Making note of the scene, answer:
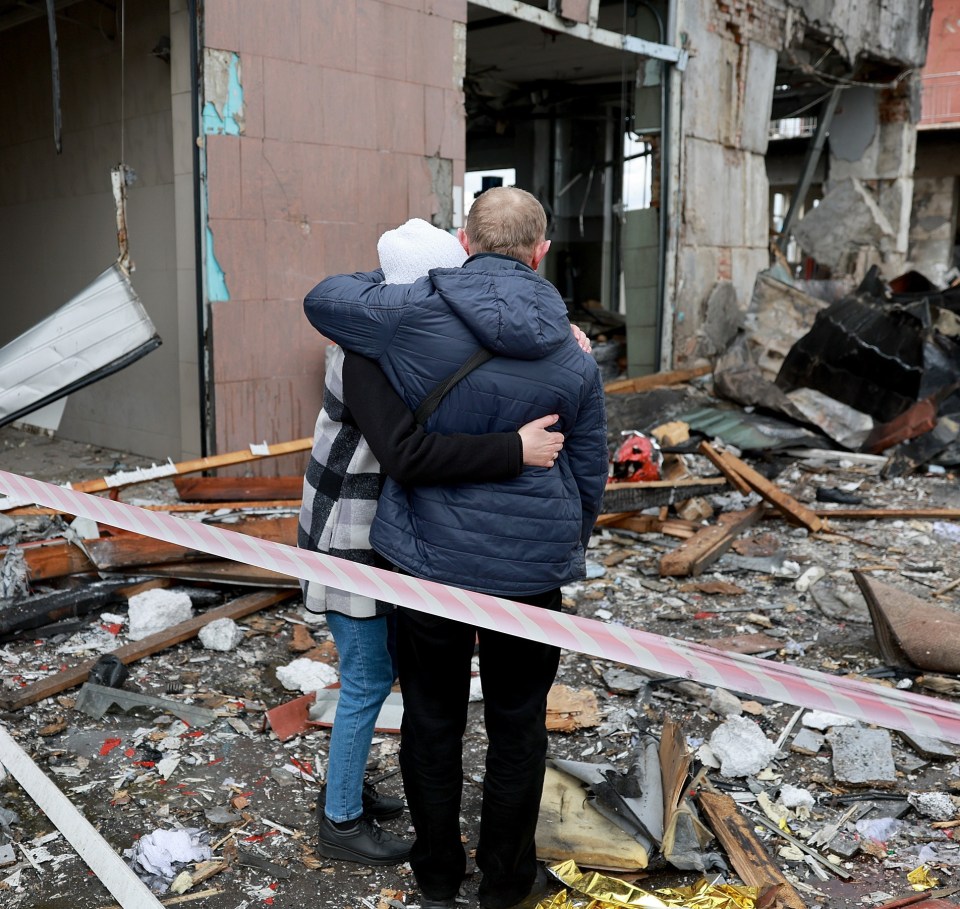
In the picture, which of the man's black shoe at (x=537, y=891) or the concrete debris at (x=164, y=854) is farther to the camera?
the concrete debris at (x=164, y=854)

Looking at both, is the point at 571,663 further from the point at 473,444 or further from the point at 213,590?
the point at 473,444

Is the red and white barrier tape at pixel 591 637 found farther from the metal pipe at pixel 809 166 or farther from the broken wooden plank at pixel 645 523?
the metal pipe at pixel 809 166

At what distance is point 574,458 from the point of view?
2.31m

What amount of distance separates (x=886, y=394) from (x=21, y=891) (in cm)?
800

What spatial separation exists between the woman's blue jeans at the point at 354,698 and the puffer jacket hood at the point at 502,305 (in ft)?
2.88

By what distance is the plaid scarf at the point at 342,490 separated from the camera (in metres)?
2.36

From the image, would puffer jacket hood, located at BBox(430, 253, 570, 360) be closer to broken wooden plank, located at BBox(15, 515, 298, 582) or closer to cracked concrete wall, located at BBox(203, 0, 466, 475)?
broken wooden plank, located at BBox(15, 515, 298, 582)

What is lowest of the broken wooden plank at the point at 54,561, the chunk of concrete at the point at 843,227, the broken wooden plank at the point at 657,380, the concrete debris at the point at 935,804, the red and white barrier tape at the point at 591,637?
the concrete debris at the point at 935,804

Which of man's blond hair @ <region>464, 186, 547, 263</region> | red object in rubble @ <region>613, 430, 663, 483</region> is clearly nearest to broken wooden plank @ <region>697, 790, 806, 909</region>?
man's blond hair @ <region>464, 186, 547, 263</region>

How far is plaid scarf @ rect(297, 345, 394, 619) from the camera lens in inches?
93.0

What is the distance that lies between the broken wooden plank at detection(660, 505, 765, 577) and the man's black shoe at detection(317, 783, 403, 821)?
8.94 feet

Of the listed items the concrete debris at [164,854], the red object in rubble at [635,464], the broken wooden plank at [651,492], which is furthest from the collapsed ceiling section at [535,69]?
the concrete debris at [164,854]

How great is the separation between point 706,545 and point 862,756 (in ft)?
7.45

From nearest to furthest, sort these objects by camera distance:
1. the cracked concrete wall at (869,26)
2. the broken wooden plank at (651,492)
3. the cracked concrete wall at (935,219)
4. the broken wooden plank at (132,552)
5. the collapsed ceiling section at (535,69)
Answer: the broken wooden plank at (132,552) → the broken wooden plank at (651,492) → the collapsed ceiling section at (535,69) → the cracked concrete wall at (869,26) → the cracked concrete wall at (935,219)
